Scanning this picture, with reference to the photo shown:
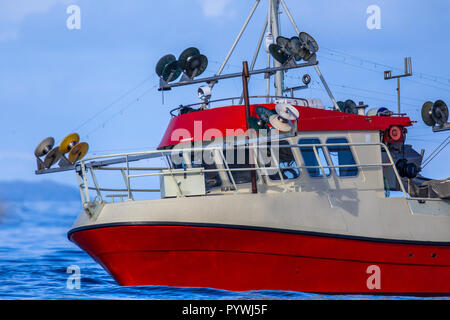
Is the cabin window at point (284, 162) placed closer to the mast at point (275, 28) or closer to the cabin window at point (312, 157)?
the cabin window at point (312, 157)

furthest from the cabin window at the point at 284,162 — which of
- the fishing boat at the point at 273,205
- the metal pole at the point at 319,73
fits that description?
the metal pole at the point at 319,73

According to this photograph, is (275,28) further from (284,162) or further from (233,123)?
(284,162)

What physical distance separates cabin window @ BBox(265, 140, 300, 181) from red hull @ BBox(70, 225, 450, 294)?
4.97 feet

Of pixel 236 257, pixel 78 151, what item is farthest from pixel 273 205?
pixel 78 151

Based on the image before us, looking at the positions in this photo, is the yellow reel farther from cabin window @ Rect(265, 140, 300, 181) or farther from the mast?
the mast

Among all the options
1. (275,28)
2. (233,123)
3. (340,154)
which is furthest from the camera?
(275,28)

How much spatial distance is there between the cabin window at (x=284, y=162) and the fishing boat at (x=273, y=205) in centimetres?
2

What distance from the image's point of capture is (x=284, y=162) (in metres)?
14.3

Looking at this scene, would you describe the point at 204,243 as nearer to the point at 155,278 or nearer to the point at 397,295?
the point at 155,278

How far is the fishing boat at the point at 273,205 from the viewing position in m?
12.8

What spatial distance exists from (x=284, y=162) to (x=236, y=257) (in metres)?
2.45

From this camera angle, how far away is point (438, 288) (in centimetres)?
1452

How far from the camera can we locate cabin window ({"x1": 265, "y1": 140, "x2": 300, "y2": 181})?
1406cm
